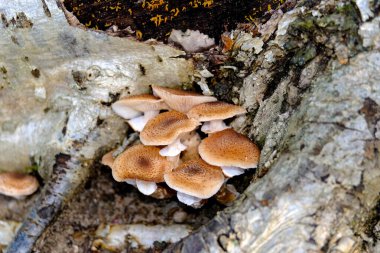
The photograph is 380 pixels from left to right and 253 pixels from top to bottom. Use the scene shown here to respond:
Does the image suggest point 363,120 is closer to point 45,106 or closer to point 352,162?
point 352,162

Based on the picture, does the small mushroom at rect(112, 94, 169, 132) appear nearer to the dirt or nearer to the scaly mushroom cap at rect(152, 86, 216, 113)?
the scaly mushroom cap at rect(152, 86, 216, 113)

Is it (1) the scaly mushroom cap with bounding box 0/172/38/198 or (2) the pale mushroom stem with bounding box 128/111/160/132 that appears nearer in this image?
(2) the pale mushroom stem with bounding box 128/111/160/132

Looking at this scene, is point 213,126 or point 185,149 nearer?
point 213,126

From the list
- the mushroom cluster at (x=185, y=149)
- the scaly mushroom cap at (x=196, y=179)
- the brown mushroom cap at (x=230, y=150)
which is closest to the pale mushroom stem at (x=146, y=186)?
the mushroom cluster at (x=185, y=149)

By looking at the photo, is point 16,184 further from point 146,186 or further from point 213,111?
point 213,111

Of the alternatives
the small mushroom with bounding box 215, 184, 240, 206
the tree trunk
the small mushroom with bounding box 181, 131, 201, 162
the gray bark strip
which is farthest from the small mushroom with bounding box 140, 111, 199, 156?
the gray bark strip

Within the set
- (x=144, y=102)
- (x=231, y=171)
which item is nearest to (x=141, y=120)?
(x=144, y=102)

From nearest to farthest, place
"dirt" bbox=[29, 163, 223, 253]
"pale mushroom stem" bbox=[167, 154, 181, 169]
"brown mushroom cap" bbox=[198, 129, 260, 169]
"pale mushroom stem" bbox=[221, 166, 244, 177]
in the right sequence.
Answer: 1. "brown mushroom cap" bbox=[198, 129, 260, 169]
2. "pale mushroom stem" bbox=[221, 166, 244, 177]
3. "pale mushroom stem" bbox=[167, 154, 181, 169]
4. "dirt" bbox=[29, 163, 223, 253]
